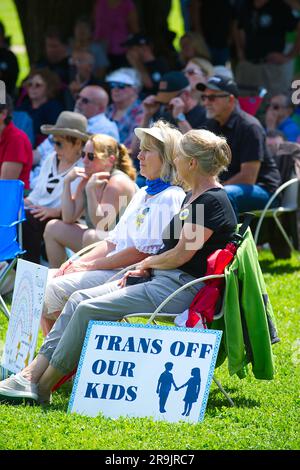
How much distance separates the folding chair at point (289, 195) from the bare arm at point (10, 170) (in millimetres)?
2182

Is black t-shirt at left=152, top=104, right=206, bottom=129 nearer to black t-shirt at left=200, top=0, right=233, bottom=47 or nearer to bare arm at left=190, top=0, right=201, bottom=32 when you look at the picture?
black t-shirt at left=200, top=0, right=233, bottom=47

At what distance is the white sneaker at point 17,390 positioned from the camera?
18.1ft

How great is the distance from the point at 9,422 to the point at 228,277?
136 cm

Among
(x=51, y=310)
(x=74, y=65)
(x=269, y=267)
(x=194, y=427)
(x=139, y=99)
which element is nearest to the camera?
(x=194, y=427)

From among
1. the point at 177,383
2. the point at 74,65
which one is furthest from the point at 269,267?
the point at 74,65

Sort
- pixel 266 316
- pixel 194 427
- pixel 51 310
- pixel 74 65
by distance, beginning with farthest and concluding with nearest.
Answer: pixel 74 65 → pixel 51 310 → pixel 266 316 → pixel 194 427

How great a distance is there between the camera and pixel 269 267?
8914 mm

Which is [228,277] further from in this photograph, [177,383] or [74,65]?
[74,65]

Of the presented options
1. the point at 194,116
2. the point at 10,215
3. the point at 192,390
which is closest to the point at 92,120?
the point at 194,116

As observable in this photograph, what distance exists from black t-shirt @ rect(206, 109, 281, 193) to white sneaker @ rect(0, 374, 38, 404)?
3.67 m

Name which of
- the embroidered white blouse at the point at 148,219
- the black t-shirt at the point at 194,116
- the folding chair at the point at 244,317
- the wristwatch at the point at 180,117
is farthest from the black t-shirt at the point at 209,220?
the black t-shirt at the point at 194,116

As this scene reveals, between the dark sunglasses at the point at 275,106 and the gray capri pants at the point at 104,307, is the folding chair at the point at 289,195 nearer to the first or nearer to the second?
the dark sunglasses at the point at 275,106

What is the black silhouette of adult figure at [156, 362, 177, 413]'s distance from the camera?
17.1 ft

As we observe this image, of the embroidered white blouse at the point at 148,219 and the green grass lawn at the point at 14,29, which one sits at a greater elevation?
the embroidered white blouse at the point at 148,219
